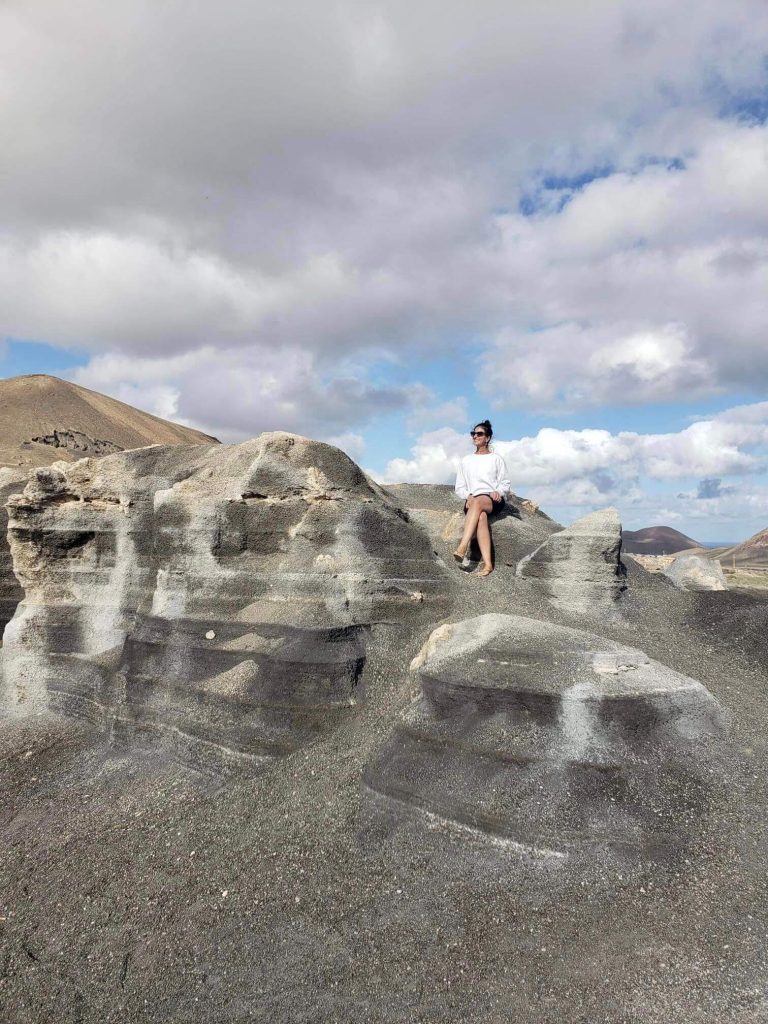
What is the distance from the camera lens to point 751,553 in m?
53.8

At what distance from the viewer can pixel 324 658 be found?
301 inches

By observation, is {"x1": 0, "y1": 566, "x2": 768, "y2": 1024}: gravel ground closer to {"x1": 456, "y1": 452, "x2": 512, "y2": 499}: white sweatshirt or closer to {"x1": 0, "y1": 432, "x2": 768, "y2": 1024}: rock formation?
{"x1": 0, "y1": 432, "x2": 768, "y2": 1024}: rock formation

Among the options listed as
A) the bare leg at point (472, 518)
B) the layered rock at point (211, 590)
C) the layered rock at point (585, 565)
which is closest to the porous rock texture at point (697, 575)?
the layered rock at point (585, 565)

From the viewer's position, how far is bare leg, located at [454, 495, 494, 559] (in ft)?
29.8

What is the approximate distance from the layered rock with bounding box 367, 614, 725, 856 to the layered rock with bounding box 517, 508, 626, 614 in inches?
63.8

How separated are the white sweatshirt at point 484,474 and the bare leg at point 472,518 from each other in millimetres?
114

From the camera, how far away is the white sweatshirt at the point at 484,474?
9141 millimetres

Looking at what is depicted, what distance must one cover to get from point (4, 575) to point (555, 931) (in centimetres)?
1143

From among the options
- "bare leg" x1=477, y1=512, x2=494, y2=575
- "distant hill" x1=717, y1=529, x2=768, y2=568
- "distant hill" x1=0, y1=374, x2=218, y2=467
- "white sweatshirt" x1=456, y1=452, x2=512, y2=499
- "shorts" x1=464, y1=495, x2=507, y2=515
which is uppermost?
"distant hill" x1=0, y1=374, x2=218, y2=467

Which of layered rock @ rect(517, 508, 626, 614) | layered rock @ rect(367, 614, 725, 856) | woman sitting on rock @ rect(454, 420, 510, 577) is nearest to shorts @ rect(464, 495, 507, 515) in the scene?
woman sitting on rock @ rect(454, 420, 510, 577)

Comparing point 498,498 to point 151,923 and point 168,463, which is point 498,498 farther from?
point 151,923

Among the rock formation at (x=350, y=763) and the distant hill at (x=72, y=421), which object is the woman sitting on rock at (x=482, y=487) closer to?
the rock formation at (x=350, y=763)

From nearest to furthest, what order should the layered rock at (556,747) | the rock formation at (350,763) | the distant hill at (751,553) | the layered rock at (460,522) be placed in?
the rock formation at (350,763)
the layered rock at (556,747)
the layered rock at (460,522)
the distant hill at (751,553)

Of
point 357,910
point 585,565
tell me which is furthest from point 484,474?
point 357,910
